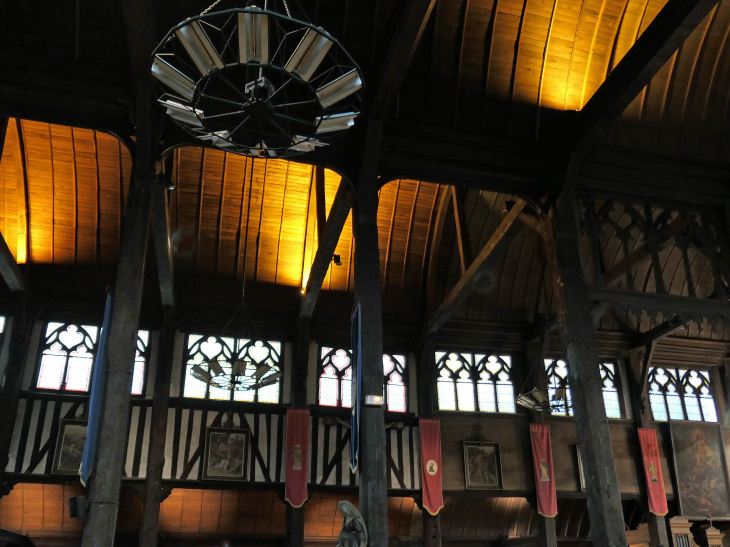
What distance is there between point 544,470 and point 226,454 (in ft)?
26.9

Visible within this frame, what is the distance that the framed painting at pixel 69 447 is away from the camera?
14.7m

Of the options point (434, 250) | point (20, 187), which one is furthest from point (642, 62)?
point (20, 187)

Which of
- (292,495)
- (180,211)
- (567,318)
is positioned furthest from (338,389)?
(567,318)

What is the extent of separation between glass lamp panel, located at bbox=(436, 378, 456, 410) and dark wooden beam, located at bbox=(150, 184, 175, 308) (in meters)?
7.45

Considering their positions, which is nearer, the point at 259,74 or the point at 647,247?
the point at 259,74

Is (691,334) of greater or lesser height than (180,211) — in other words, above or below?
below

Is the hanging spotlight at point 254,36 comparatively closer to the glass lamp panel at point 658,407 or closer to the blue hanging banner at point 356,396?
the blue hanging banner at point 356,396

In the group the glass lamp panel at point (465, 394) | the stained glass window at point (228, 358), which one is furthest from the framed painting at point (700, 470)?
the stained glass window at point (228, 358)

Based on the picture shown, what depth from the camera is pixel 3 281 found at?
15.6 metres

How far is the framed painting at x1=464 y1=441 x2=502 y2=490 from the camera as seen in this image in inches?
658

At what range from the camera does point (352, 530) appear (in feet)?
28.7

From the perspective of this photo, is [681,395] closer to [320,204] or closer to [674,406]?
[674,406]

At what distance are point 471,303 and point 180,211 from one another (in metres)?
8.28

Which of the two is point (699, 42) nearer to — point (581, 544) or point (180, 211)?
point (180, 211)
